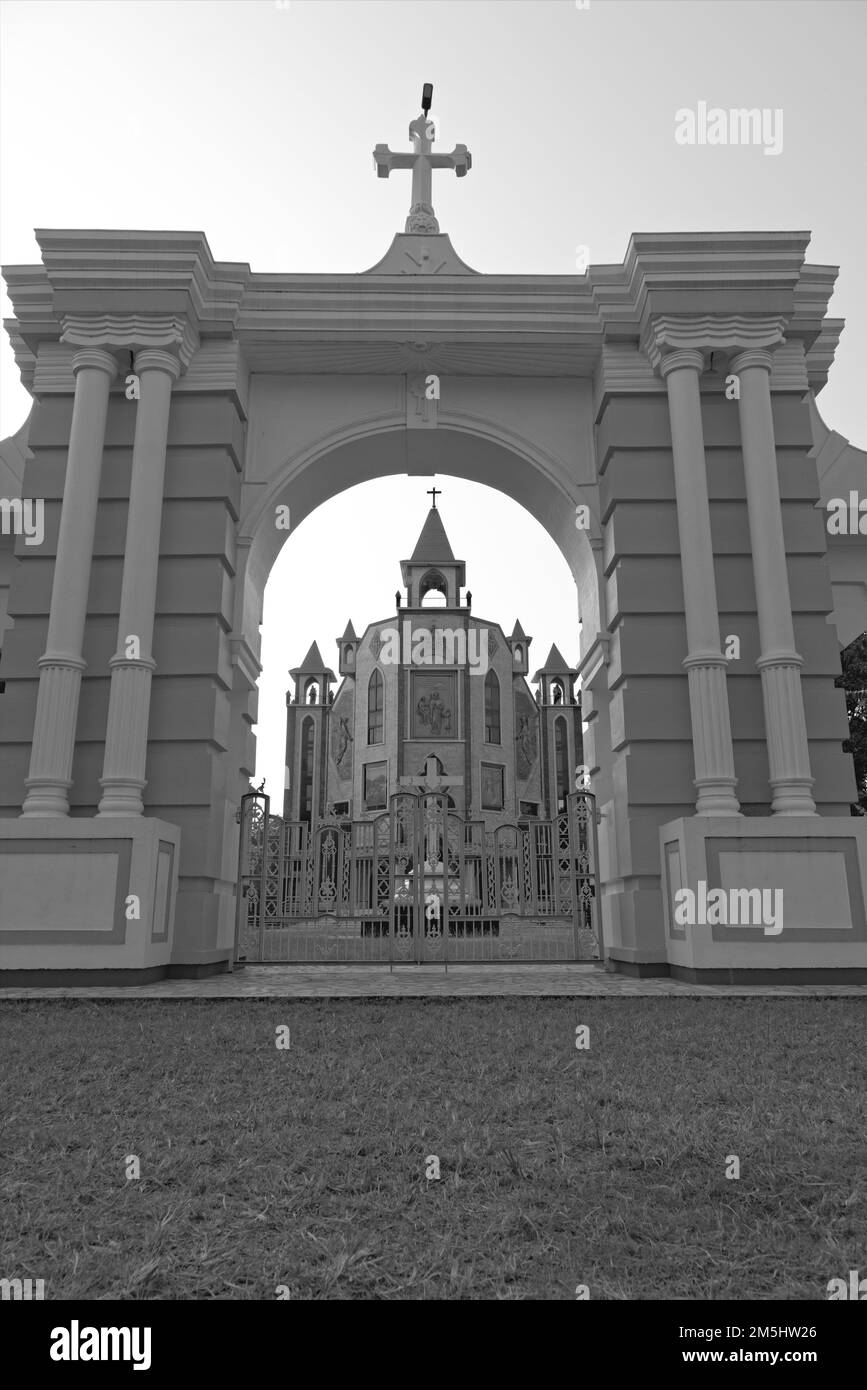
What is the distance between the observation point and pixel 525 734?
161 ft

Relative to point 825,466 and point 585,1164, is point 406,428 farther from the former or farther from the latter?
point 585,1164

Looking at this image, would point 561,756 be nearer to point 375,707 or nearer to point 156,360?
point 375,707

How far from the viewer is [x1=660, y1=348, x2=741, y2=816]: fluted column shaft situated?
Result: 8.46m

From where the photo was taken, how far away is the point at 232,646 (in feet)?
31.7

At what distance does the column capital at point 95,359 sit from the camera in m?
9.39

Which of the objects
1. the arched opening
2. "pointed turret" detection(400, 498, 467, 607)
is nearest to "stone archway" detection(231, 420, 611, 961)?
"pointed turret" detection(400, 498, 467, 607)

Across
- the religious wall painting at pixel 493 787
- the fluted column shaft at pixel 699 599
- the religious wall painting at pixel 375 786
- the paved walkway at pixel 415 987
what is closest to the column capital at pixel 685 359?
the fluted column shaft at pixel 699 599

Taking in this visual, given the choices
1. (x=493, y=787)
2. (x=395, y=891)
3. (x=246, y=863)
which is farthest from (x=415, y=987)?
(x=493, y=787)

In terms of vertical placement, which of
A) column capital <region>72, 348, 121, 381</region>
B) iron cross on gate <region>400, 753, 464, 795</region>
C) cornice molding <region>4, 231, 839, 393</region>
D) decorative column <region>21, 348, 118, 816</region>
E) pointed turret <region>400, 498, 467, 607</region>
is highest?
pointed turret <region>400, 498, 467, 607</region>

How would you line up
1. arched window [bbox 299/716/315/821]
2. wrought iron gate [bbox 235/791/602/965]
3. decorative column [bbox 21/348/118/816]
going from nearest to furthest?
decorative column [bbox 21/348/118/816], wrought iron gate [bbox 235/791/602/965], arched window [bbox 299/716/315/821]

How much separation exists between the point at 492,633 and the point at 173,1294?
46629 millimetres

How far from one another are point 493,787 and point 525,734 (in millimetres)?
4639

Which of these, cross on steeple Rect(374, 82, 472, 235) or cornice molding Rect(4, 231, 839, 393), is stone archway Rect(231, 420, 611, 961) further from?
cross on steeple Rect(374, 82, 472, 235)

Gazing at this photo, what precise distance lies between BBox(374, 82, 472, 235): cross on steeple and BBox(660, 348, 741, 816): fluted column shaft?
11.7 ft
